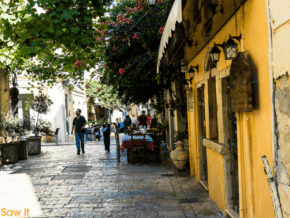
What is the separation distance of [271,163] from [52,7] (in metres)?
6.68

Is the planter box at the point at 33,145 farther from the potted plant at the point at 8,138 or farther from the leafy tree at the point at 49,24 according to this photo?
the leafy tree at the point at 49,24

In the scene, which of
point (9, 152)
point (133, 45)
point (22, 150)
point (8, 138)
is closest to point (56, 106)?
point (22, 150)

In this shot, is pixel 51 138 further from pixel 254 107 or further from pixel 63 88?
pixel 254 107

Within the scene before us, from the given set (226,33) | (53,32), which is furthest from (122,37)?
(226,33)

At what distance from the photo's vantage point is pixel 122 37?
12.3 meters

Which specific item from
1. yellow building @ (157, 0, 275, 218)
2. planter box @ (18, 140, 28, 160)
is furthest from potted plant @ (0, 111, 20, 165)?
yellow building @ (157, 0, 275, 218)

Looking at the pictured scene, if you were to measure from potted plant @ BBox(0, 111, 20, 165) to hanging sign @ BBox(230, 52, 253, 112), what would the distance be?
10.1 metres

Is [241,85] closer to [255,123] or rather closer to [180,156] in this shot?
[255,123]

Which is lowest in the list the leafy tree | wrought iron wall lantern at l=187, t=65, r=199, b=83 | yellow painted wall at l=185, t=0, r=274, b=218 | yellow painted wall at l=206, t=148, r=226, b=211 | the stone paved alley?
the stone paved alley

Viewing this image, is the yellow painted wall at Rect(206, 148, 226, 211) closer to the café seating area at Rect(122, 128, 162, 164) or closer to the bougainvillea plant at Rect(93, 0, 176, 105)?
the café seating area at Rect(122, 128, 162, 164)

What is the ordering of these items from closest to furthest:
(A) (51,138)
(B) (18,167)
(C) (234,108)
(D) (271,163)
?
(D) (271,163) < (C) (234,108) < (B) (18,167) < (A) (51,138)

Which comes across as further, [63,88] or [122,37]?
[63,88]

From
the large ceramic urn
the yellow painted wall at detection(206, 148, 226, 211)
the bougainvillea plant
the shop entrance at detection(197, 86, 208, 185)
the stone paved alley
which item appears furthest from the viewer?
the bougainvillea plant

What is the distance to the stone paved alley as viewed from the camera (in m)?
5.55
